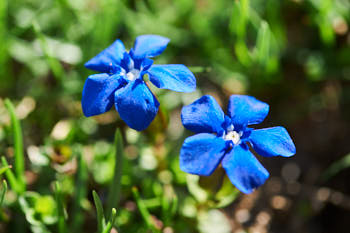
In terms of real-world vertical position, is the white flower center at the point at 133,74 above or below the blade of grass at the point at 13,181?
above

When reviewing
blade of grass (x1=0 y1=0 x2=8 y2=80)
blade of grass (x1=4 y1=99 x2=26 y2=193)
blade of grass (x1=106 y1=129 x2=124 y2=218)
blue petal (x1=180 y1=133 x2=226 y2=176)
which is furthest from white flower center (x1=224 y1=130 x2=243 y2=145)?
blade of grass (x1=0 y1=0 x2=8 y2=80)

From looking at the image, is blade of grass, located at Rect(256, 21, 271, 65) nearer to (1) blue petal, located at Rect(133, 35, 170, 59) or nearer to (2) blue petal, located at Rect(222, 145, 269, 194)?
(1) blue petal, located at Rect(133, 35, 170, 59)

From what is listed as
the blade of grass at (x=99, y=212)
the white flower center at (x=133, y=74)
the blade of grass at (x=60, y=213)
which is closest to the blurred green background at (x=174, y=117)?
the blade of grass at (x=60, y=213)

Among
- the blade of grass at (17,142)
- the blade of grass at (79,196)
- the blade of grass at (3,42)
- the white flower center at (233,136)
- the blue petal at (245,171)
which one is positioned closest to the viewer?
the blue petal at (245,171)

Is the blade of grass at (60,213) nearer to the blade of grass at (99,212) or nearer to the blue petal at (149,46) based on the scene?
the blade of grass at (99,212)

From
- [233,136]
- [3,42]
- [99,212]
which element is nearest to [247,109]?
[233,136]

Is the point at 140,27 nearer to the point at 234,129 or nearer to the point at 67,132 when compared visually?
the point at 67,132
